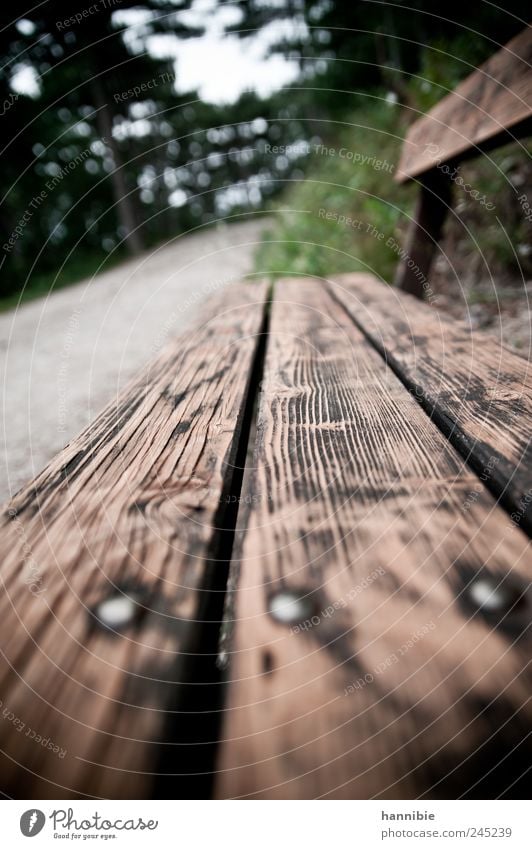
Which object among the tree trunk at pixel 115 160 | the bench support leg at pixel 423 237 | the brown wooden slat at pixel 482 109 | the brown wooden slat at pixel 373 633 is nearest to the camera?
the brown wooden slat at pixel 373 633

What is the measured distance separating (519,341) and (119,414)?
202 centimetres

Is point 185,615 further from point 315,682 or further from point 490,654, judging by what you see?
point 490,654

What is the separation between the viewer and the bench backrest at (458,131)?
3.91 ft

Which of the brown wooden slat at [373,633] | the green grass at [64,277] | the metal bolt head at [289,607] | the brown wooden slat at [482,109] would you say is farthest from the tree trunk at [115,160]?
the metal bolt head at [289,607]

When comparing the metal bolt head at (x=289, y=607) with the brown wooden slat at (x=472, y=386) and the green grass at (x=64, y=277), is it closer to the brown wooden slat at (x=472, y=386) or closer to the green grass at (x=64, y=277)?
the brown wooden slat at (x=472, y=386)

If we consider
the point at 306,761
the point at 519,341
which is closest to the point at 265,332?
the point at 306,761

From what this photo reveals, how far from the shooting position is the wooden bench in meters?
0.31

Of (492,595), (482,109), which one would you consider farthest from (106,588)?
(482,109)

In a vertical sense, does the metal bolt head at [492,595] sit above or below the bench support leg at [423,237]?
below

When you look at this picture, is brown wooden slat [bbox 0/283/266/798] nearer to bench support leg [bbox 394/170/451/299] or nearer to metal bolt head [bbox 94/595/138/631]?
metal bolt head [bbox 94/595/138/631]

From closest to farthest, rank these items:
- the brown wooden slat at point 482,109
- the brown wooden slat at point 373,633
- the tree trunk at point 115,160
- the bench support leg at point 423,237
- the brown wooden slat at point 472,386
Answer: the brown wooden slat at point 373,633 < the brown wooden slat at point 472,386 < the brown wooden slat at point 482,109 < the bench support leg at point 423,237 < the tree trunk at point 115,160

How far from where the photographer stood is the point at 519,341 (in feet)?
6.77

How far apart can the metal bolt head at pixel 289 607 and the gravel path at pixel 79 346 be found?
145 centimetres

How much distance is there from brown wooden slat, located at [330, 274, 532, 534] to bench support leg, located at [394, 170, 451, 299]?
80cm
